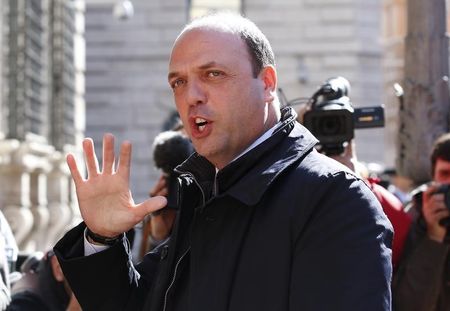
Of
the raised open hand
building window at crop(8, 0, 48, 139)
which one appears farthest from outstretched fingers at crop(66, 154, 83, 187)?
building window at crop(8, 0, 48, 139)

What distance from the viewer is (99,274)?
304 centimetres

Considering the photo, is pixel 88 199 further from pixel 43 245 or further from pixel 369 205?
pixel 43 245

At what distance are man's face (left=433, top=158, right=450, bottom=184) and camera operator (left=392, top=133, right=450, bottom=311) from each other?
25cm

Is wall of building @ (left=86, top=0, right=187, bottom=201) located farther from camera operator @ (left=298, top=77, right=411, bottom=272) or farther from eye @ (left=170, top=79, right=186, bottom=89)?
eye @ (left=170, top=79, right=186, bottom=89)

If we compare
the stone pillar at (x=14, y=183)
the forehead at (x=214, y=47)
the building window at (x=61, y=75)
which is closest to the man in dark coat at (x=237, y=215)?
the forehead at (x=214, y=47)

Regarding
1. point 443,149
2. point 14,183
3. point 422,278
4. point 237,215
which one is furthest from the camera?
point 14,183

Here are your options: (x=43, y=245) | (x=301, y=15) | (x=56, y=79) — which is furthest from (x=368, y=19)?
(x=43, y=245)

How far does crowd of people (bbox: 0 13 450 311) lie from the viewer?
256 centimetres

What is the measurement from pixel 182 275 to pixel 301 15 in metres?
24.2

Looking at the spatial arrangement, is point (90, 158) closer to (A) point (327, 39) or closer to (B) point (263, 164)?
(B) point (263, 164)

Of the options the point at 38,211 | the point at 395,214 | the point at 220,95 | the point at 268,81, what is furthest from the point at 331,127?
the point at 38,211

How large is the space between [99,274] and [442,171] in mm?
2200

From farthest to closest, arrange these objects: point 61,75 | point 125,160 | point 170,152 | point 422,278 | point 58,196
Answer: point 61,75 → point 58,196 → point 170,152 → point 422,278 → point 125,160

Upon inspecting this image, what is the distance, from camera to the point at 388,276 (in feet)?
8.43
